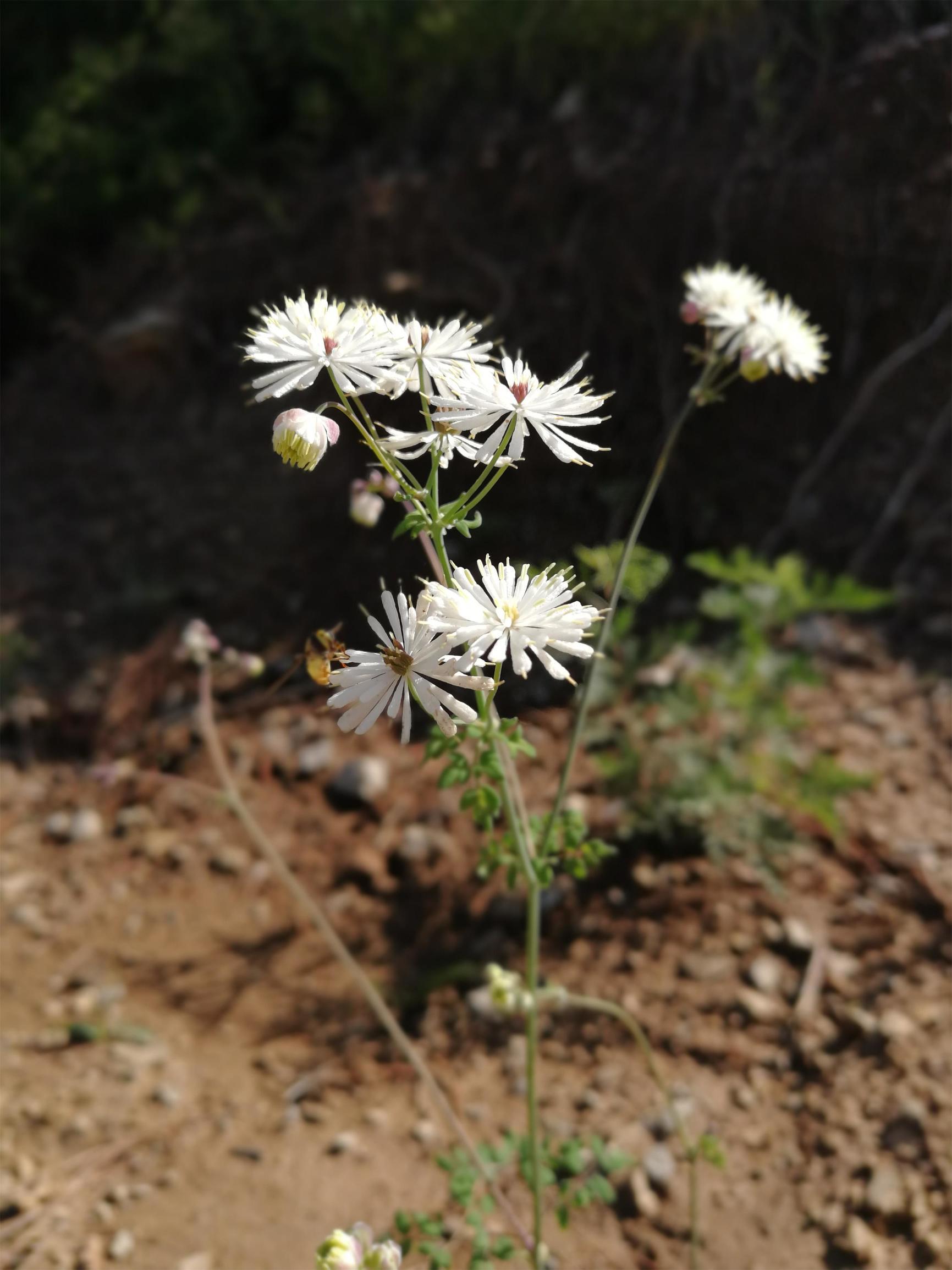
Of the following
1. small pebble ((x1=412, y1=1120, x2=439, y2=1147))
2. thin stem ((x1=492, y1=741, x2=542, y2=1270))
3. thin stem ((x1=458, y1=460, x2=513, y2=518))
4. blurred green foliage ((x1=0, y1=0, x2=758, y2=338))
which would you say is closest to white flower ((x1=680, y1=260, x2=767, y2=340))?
thin stem ((x1=458, y1=460, x2=513, y2=518))

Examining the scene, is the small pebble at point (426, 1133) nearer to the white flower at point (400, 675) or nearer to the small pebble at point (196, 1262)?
the small pebble at point (196, 1262)

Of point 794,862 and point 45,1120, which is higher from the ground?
point 794,862

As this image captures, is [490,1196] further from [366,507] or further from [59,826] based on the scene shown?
[59,826]

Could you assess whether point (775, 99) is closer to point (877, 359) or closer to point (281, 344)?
point (877, 359)

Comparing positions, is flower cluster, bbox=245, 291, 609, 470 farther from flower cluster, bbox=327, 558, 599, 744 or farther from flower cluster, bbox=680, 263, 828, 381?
flower cluster, bbox=680, 263, 828, 381

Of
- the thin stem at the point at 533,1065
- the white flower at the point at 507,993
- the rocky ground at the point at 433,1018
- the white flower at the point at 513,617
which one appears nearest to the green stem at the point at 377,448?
the white flower at the point at 513,617

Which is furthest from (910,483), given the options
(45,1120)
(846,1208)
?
(45,1120)

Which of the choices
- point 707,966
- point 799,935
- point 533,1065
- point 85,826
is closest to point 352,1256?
point 533,1065
